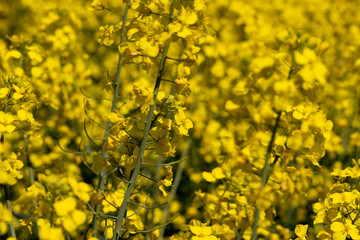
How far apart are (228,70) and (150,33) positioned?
152 inches

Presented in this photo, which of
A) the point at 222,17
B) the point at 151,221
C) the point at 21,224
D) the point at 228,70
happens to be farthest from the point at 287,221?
the point at 222,17

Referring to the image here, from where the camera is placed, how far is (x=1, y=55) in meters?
3.78

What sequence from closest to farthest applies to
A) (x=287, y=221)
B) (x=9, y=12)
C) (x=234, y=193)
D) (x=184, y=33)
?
(x=184, y=33)
(x=234, y=193)
(x=287, y=221)
(x=9, y=12)

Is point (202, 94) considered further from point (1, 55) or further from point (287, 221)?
point (1, 55)

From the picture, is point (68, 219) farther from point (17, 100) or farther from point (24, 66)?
point (24, 66)

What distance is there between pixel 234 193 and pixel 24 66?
2.22 meters

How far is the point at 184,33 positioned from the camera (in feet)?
7.55

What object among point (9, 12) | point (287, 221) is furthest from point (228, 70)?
point (9, 12)

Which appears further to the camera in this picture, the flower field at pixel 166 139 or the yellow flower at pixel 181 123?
the yellow flower at pixel 181 123

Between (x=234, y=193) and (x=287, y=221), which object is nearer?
(x=234, y=193)

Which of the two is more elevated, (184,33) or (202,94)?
(184,33)

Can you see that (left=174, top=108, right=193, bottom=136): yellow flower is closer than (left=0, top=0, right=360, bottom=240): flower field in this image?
No

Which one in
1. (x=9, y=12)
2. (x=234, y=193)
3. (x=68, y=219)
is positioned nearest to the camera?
(x=68, y=219)

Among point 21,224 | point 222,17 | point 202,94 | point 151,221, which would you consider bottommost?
point 151,221
